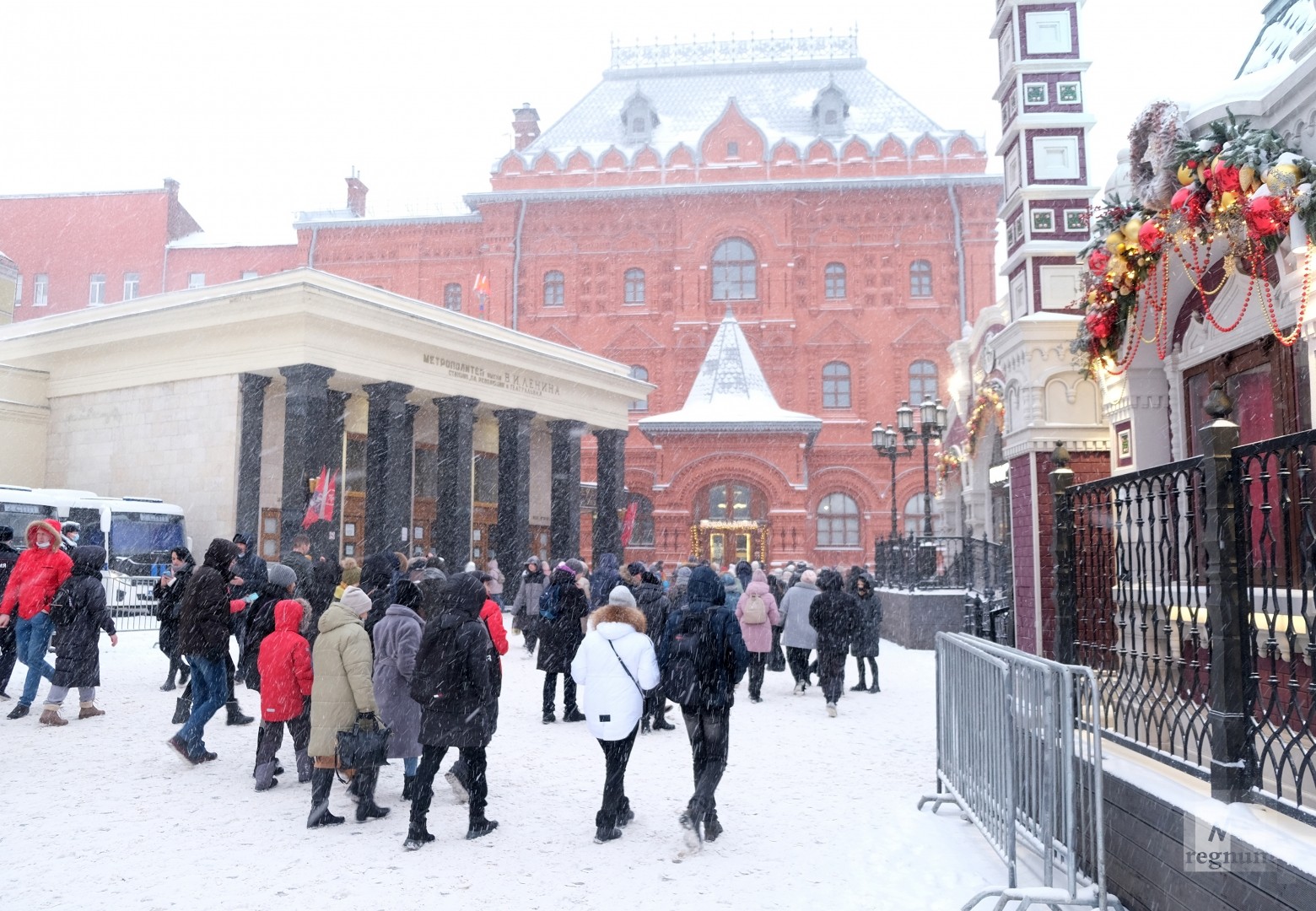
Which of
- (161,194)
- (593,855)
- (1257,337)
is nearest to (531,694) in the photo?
(593,855)

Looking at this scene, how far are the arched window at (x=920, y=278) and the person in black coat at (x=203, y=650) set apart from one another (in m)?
34.4

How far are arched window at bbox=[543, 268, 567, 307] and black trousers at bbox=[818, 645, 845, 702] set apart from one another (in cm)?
3066

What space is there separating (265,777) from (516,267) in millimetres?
34608

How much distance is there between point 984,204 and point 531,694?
1264 inches

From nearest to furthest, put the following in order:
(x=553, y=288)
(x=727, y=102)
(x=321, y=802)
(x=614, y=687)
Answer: (x=614, y=687)
(x=321, y=802)
(x=553, y=288)
(x=727, y=102)

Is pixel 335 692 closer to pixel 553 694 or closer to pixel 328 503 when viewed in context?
pixel 553 694

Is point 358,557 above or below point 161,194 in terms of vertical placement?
below

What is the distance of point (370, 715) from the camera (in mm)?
6578

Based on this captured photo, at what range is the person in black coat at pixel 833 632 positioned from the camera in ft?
38.6

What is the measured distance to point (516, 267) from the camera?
4069 centimetres

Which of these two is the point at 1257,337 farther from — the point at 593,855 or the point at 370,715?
the point at 370,715

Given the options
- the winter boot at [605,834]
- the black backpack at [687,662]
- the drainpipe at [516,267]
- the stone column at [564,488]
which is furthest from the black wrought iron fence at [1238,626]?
the drainpipe at [516,267]

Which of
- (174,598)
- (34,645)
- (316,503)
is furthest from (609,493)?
(34,645)

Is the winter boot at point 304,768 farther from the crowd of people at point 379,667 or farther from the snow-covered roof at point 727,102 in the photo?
the snow-covered roof at point 727,102
